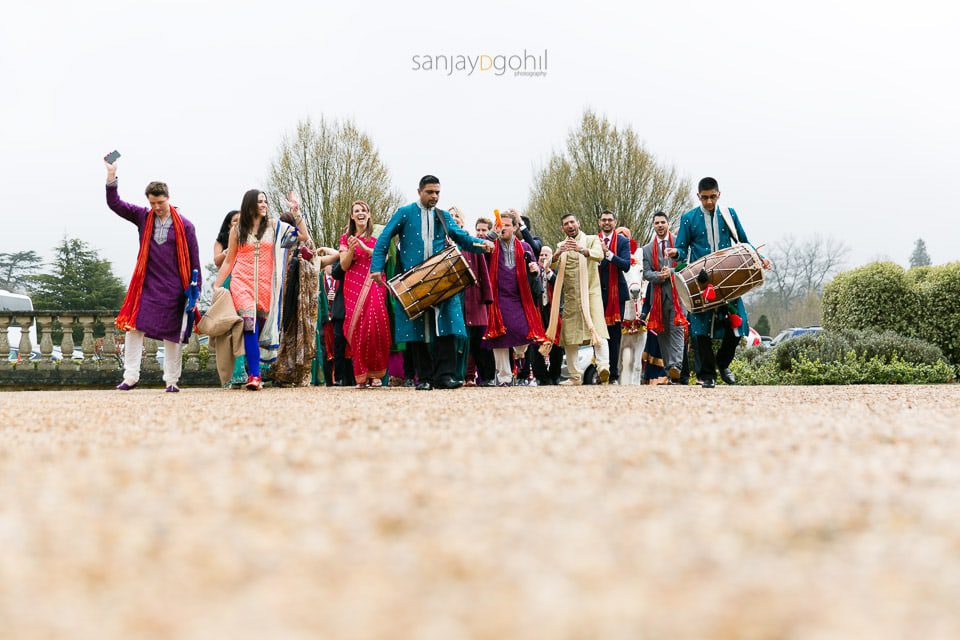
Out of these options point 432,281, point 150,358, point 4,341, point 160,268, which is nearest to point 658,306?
point 432,281

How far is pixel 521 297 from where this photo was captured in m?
10.5

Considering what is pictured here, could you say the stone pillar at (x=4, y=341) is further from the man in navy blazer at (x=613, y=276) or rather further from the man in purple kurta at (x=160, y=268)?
the man in navy blazer at (x=613, y=276)

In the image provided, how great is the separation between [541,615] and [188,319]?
7922 mm

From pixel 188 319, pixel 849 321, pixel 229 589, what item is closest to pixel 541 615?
pixel 229 589

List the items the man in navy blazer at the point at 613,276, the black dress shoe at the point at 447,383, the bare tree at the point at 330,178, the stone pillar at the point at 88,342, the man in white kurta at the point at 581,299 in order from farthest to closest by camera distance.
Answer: the bare tree at the point at 330,178 → the stone pillar at the point at 88,342 → the man in navy blazer at the point at 613,276 → the man in white kurta at the point at 581,299 → the black dress shoe at the point at 447,383

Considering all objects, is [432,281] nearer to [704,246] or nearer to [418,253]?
[418,253]

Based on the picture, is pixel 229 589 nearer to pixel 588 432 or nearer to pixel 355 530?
pixel 355 530

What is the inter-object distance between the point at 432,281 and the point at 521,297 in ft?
8.87

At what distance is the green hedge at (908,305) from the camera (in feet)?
49.7

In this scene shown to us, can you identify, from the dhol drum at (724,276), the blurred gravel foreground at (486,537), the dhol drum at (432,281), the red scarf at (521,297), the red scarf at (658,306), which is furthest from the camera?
the red scarf at (658,306)

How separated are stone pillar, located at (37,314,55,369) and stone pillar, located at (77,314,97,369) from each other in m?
0.46

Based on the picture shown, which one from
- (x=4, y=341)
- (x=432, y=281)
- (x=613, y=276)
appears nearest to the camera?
(x=432, y=281)

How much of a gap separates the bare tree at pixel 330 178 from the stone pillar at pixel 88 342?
14.8 m

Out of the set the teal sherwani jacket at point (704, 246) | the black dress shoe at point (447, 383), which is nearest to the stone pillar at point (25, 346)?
the black dress shoe at point (447, 383)
